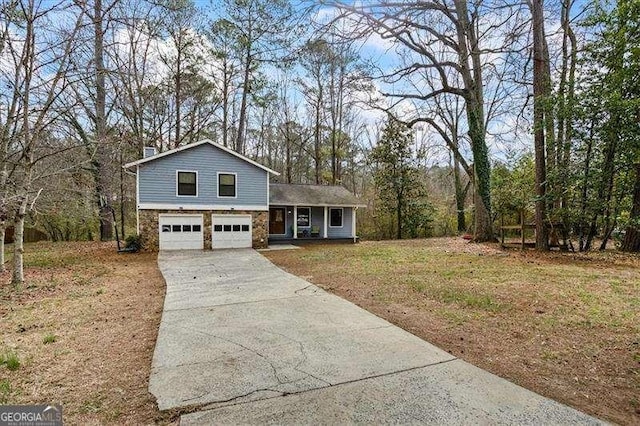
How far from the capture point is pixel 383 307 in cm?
576

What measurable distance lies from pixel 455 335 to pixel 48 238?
74.5 ft

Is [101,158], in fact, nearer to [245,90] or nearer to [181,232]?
[181,232]

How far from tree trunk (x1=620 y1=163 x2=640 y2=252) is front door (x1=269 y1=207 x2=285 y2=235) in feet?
45.6

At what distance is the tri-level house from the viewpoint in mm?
13875

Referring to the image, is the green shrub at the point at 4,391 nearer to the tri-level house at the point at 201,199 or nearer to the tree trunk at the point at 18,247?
the tree trunk at the point at 18,247

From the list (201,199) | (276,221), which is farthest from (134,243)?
(276,221)

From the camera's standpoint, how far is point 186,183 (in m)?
14.4

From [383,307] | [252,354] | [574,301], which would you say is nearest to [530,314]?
[574,301]

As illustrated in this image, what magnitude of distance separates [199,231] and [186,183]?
6.97 ft

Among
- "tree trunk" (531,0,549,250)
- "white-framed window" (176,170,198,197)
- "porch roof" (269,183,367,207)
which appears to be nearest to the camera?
"tree trunk" (531,0,549,250)

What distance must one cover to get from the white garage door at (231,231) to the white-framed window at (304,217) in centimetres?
374

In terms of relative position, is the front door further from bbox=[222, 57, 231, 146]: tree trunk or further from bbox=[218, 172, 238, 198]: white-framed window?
bbox=[222, 57, 231, 146]: tree trunk

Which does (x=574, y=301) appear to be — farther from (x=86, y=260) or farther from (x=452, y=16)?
(x=86, y=260)

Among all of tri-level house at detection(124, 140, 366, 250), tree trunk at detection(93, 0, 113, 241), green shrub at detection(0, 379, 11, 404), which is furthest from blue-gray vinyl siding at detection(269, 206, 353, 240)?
green shrub at detection(0, 379, 11, 404)
